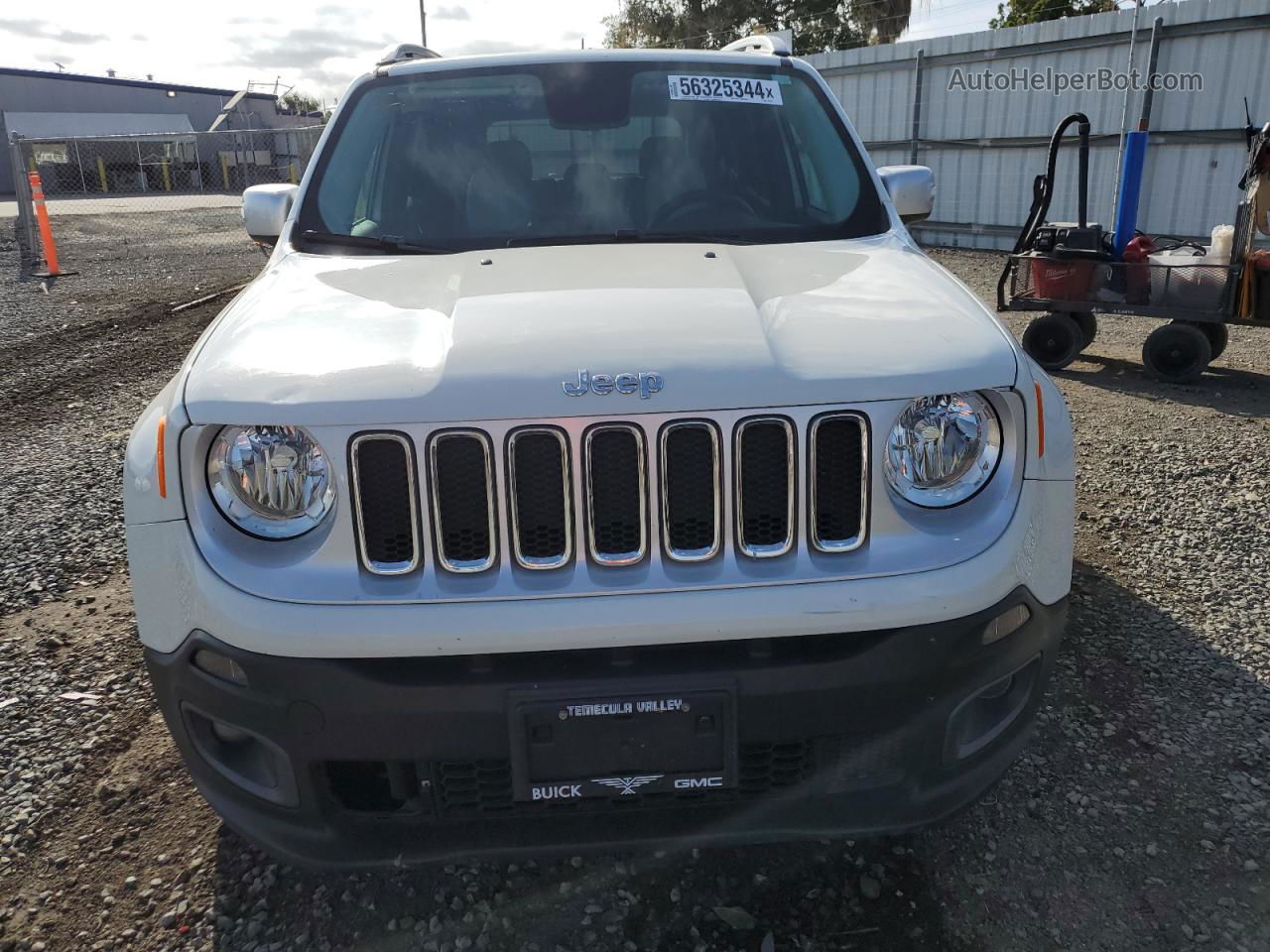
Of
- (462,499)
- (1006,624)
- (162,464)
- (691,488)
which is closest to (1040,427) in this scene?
(1006,624)

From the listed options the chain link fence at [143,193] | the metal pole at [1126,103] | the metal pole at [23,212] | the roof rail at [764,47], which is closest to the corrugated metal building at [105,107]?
the chain link fence at [143,193]

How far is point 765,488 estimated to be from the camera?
6.43ft

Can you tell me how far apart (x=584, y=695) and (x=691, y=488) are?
438 mm

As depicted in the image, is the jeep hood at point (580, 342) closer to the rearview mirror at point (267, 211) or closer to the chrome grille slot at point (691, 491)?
the chrome grille slot at point (691, 491)

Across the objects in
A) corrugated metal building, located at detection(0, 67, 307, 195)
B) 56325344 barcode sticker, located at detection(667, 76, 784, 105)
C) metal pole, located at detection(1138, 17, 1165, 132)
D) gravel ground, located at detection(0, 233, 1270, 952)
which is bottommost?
gravel ground, located at detection(0, 233, 1270, 952)

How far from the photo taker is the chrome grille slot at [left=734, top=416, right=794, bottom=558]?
1.92 metres

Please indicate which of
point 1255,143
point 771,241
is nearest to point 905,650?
point 771,241

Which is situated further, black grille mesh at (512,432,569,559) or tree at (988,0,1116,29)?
tree at (988,0,1116,29)

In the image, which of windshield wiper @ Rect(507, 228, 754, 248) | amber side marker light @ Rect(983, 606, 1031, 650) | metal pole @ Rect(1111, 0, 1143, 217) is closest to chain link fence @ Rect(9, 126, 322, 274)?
windshield wiper @ Rect(507, 228, 754, 248)

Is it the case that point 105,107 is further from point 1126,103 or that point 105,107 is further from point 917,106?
point 1126,103

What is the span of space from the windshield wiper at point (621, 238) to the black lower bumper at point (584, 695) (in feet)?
4.57

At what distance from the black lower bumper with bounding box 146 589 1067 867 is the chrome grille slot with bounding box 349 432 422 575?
20cm

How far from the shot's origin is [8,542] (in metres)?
4.47

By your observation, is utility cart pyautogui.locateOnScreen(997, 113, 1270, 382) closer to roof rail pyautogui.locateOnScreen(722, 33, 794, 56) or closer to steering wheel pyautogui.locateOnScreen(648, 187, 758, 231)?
roof rail pyautogui.locateOnScreen(722, 33, 794, 56)
